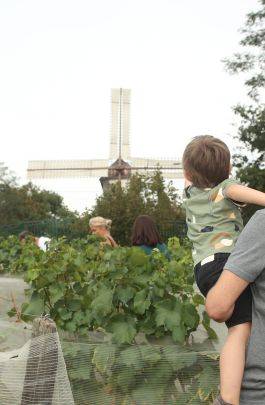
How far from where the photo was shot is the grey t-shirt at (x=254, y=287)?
1.86 m

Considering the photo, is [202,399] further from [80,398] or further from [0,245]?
[0,245]

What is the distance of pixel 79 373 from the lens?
306cm

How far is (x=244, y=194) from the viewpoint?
2.17 meters

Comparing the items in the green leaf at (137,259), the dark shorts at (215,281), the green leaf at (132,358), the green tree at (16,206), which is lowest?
the green tree at (16,206)

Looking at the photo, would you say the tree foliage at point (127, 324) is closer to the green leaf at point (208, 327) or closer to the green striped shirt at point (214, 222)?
the green leaf at point (208, 327)

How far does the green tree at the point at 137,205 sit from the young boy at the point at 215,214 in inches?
943

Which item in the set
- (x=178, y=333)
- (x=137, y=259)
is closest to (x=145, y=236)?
(x=137, y=259)

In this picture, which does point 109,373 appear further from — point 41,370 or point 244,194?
point 244,194

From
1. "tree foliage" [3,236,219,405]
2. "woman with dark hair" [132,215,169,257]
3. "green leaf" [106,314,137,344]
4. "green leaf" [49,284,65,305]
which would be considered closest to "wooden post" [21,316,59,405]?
"tree foliage" [3,236,219,405]

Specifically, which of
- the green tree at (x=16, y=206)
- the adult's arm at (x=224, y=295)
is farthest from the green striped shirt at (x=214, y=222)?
the green tree at (x=16, y=206)

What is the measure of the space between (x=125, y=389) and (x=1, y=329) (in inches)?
27.8

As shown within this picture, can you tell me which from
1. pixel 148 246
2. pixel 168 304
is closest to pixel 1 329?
pixel 168 304

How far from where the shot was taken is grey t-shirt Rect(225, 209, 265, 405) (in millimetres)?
1860

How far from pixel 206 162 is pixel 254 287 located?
494 millimetres
